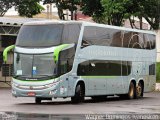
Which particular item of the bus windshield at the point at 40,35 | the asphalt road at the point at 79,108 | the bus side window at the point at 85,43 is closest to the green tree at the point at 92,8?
the bus side window at the point at 85,43

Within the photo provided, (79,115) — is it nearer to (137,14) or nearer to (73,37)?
(73,37)

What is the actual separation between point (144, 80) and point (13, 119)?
17.6 metres

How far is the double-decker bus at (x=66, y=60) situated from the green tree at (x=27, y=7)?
1202 inches

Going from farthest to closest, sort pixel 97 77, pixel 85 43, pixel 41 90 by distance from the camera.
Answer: pixel 97 77
pixel 85 43
pixel 41 90

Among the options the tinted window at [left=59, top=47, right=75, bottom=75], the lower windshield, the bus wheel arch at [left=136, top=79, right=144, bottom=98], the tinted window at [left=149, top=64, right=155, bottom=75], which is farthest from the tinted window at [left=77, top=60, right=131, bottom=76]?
the tinted window at [left=149, top=64, right=155, bottom=75]

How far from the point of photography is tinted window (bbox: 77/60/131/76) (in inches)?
1061

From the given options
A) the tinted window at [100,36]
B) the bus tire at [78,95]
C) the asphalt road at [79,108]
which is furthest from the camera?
the tinted window at [100,36]

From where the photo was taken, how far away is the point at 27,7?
2368 inches

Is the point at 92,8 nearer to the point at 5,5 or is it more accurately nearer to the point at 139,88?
the point at 5,5

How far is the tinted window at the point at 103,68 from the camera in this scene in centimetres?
2695

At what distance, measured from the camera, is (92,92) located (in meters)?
27.8

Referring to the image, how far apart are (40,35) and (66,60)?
158 centimetres

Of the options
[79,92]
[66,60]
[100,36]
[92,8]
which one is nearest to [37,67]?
[66,60]

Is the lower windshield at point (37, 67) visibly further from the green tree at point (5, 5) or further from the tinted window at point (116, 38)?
the green tree at point (5, 5)
